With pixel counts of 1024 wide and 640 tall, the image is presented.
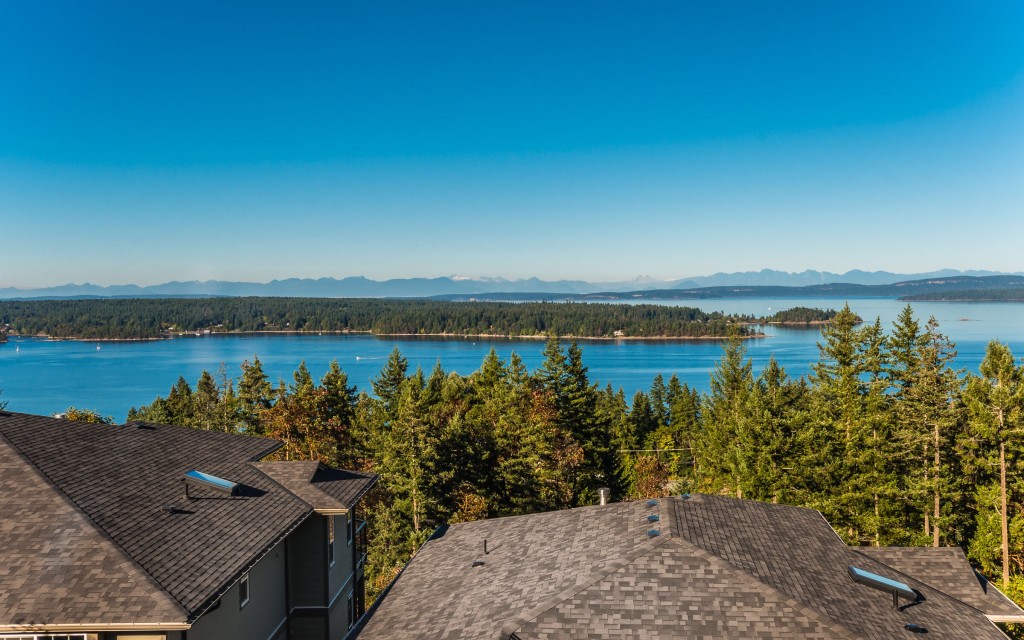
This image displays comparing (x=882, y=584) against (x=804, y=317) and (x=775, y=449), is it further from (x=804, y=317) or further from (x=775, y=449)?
(x=804, y=317)

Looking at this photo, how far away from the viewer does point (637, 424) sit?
56.3m

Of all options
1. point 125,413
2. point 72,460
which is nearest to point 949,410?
point 72,460

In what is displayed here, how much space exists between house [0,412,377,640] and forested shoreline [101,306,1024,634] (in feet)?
27.0

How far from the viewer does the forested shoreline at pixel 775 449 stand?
806 inches

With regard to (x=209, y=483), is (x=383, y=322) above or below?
below

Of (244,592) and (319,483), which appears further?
(319,483)

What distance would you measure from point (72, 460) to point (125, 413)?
65.0 meters

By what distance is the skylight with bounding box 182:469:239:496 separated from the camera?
35.1ft

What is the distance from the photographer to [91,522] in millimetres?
8461

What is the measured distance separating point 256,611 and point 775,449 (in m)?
16.8

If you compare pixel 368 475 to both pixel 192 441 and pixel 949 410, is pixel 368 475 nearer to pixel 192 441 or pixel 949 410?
pixel 192 441

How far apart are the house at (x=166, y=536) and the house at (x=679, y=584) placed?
1948mm

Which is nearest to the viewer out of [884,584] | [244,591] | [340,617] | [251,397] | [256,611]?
[884,584]

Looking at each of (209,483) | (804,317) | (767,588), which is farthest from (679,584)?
(804,317)
